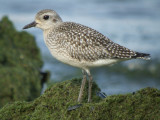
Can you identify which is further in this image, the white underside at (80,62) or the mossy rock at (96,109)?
the white underside at (80,62)

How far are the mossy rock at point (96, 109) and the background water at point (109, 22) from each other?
903 centimetres

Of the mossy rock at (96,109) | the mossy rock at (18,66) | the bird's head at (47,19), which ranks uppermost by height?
the bird's head at (47,19)

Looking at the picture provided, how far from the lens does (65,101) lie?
7.49 meters

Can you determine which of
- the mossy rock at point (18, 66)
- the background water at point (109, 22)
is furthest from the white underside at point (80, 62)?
the background water at point (109, 22)

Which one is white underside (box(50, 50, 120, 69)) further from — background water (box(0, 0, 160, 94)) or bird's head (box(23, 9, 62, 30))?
background water (box(0, 0, 160, 94))

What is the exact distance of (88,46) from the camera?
8250 millimetres

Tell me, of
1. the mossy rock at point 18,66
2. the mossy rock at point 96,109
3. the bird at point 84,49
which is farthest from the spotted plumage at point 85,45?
the mossy rock at point 18,66

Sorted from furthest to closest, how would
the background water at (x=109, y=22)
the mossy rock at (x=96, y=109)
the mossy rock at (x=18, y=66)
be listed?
the background water at (x=109, y=22) < the mossy rock at (x=18, y=66) < the mossy rock at (x=96, y=109)

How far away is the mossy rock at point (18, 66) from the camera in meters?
11.0

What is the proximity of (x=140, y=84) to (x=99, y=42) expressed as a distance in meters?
10.2

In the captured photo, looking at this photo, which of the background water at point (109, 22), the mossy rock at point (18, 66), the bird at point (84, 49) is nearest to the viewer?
the bird at point (84, 49)

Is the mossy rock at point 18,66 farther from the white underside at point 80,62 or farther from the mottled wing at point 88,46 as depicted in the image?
the mottled wing at point 88,46

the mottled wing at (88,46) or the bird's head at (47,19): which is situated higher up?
the bird's head at (47,19)

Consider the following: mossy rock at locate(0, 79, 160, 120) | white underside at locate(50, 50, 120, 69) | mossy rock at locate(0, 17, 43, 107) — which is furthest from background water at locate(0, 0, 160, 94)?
mossy rock at locate(0, 79, 160, 120)
